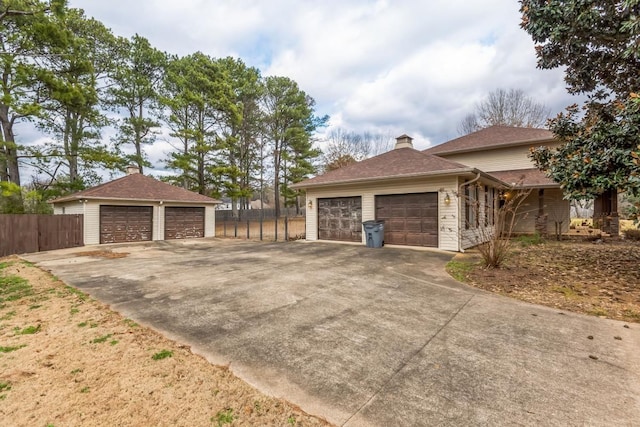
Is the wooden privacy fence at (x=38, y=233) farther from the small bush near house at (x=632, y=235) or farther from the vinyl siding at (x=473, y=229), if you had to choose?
the small bush near house at (x=632, y=235)

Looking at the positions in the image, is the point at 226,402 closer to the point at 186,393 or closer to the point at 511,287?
the point at 186,393

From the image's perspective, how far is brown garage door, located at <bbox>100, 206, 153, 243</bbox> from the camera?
13266mm

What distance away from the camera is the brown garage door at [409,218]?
31.4ft

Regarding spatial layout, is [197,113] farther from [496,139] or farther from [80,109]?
[496,139]

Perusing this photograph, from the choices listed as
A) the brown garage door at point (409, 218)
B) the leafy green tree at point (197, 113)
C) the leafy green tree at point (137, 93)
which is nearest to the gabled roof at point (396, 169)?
the brown garage door at point (409, 218)

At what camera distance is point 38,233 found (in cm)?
1104

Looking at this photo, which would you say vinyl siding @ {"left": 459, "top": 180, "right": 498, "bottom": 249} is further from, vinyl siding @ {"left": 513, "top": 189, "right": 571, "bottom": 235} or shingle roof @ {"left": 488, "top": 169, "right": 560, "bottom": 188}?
vinyl siding @ {"left": 513, "top": 189, "right": 571, "bottom": 235}

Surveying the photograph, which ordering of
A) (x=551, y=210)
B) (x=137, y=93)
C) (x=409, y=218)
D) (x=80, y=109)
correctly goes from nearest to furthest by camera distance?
(x=409, y=218) < (x=551, y=210) < (x=80, y=109) < (x=137, y=93)

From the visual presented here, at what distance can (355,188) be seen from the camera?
11.2m

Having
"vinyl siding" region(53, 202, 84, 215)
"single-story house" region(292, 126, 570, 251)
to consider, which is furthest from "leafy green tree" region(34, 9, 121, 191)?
"single-story house" region(292, 126, 570, 251)

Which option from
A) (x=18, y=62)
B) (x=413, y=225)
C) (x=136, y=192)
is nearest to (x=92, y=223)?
(x=136, y=192)

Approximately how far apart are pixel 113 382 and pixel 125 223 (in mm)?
14436

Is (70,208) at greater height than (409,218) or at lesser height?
greater

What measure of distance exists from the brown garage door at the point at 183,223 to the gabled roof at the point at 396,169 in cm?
784
